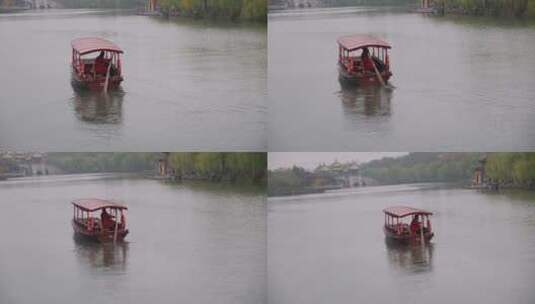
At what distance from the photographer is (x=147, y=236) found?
202 inches

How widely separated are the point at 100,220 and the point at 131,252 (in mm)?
249

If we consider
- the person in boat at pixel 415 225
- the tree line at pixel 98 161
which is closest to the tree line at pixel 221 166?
the tree line at pixel 98 161

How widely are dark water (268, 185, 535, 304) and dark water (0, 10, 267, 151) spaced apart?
548 millimetres

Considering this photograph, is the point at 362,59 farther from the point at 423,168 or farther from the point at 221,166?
the point at 221,166

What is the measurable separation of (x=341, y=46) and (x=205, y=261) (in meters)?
1.42

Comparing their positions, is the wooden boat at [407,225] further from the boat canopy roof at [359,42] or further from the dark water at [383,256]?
the boat canopy roof at [359,42]

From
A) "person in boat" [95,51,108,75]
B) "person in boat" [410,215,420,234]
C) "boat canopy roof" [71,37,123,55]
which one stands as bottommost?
"person in boat" [410,215,420,234]

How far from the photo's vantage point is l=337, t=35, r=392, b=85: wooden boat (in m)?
5.05

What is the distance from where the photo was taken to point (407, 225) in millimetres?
5039

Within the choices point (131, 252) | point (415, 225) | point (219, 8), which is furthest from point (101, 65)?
point (415, 225)

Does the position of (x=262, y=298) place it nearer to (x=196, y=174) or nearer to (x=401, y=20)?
(x=196, y=174)

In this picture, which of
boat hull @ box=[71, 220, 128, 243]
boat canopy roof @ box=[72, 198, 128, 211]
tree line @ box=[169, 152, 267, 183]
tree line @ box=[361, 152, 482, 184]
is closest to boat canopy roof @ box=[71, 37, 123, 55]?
tree line @ box=[169, 152, 267, 183]

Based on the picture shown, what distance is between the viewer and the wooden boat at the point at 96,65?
505 centimetres

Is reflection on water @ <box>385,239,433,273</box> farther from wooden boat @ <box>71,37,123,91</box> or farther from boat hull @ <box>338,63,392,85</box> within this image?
wooden boat @ <box>71,37,123,91</box>
